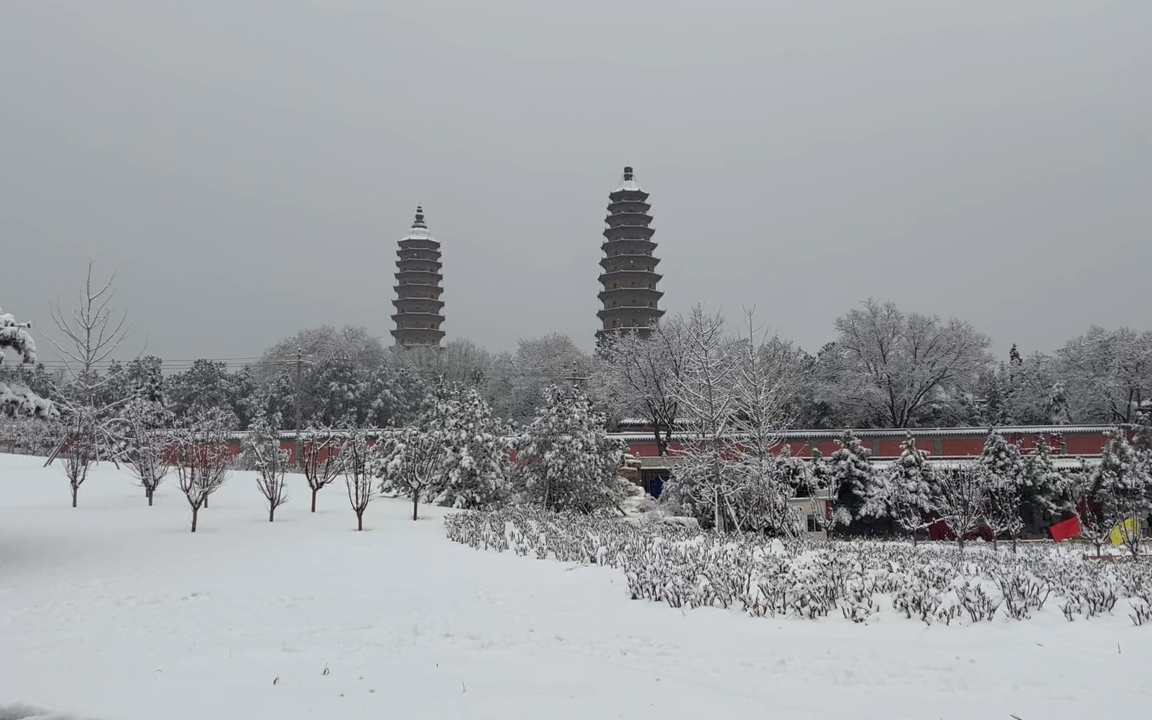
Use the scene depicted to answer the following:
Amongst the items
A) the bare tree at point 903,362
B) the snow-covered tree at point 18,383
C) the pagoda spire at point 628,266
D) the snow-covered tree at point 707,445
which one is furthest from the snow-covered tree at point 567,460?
the pagoda spire at point 628,266

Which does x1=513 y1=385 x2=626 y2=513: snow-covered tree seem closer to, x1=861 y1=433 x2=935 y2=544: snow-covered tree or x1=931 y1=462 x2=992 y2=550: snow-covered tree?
x1=861 y1=433 x2=935 y2=544: snow-covered tree

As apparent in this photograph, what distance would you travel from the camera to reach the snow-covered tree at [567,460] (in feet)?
70.4

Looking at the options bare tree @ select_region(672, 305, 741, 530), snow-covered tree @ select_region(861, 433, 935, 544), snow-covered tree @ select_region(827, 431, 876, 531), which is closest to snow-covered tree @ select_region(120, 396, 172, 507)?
bare tree @ select_region(672, 305, 741, 530)

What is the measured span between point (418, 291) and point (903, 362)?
49406mm

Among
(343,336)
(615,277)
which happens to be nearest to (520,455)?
(343,336)

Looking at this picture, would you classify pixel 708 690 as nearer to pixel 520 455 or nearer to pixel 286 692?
pixel 286 692

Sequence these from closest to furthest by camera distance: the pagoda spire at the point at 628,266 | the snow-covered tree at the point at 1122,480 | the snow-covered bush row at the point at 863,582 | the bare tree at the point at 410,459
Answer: the snow-covered bush row at the point at 863,582 < the bare tree at the point at 410,459 < the snow-covered tree at the point at 1122,480 < the pagoda spire at the point at 628,266

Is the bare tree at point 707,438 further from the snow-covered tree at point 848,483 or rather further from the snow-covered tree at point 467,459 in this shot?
the snow-covered tree at point 467,459

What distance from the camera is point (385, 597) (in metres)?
9.20

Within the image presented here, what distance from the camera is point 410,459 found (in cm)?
2150

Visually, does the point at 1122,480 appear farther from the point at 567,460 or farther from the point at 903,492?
the point at 567,460

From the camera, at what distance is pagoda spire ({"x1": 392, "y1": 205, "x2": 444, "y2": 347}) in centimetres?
7588

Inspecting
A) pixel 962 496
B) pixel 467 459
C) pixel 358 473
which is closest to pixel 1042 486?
pixel 962 496

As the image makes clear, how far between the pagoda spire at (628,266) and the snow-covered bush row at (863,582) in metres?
53.0
